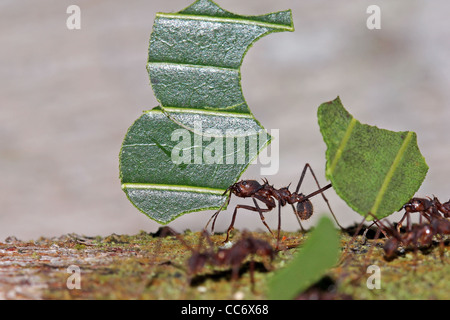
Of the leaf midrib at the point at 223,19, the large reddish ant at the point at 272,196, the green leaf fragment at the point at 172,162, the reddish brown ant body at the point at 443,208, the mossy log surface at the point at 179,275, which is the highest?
the leaf midrib at the point at 223,19

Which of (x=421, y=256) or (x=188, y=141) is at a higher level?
(x=188, y=141)

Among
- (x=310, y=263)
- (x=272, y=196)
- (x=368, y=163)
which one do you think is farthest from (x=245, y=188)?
(x=310, y=263)

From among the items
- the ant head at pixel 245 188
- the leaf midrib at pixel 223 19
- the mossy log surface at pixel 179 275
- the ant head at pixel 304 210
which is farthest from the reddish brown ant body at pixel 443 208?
the leaf midrib at pixel 223 19

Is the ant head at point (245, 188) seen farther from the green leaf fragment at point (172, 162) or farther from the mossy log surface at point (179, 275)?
the mossy log surface at point (179, 275)

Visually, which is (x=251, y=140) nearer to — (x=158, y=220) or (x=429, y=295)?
(x=158, y=220)

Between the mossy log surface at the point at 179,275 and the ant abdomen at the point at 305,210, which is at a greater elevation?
the ant abdomen at the point at 305,210
